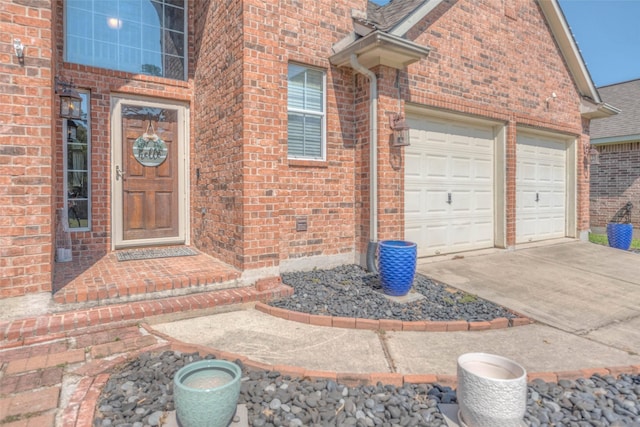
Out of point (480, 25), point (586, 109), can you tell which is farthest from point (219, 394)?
point (586, 109)

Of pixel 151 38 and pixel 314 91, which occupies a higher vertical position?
pixel 151 38

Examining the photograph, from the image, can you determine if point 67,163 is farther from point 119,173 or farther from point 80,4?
point 80,4

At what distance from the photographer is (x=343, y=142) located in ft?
18.2

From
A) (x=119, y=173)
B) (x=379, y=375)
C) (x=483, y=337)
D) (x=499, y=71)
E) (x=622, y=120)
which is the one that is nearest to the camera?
(x=379, y=375)

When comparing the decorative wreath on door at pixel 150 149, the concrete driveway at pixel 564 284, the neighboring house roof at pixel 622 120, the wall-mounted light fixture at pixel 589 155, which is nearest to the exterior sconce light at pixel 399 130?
the concrete driveway at pixel 564 284

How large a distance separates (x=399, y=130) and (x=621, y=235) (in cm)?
673

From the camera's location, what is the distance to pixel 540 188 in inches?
322

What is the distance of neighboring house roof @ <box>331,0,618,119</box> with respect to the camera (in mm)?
4920

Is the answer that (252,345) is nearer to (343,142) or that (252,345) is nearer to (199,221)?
(199,221)

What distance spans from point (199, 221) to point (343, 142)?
2575 millimetres

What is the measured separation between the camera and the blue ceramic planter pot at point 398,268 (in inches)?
165

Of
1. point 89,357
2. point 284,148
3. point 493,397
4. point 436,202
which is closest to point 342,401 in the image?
point 493,397

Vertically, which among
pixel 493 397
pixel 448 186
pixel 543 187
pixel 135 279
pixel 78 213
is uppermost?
→ pixel 543 187

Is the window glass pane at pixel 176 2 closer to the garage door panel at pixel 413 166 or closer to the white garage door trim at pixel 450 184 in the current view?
the white garage door trim at pixel 450 184
